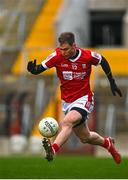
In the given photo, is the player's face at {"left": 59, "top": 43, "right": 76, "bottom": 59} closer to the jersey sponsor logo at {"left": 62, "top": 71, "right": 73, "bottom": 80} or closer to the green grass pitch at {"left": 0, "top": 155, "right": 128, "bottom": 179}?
the jersey sponsor logo at {"left": 62, "top": 71, "right": 73, "bottom": 80}

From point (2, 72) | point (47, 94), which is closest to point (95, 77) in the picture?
point (47, 94)

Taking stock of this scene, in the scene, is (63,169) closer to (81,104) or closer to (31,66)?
(81,104)

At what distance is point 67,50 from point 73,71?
401 millimetres

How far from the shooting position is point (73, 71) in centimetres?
1337

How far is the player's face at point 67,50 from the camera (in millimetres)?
13062

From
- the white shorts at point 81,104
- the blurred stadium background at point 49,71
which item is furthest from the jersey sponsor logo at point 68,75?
the blurred stadium background at point 49,71

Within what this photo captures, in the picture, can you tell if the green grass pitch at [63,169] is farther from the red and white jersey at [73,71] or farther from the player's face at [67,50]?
the player's face at [67,50]

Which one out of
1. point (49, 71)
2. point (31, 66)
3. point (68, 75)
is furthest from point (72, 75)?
point (49, 71)

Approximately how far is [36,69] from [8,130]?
1070 centimetres

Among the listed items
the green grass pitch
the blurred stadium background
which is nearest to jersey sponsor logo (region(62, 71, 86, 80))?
the green grass pitch

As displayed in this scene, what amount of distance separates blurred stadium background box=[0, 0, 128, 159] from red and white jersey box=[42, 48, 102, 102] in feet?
28.0

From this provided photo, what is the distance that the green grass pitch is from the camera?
1452 centimetres

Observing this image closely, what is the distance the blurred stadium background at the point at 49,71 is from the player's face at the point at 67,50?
8.79 metres

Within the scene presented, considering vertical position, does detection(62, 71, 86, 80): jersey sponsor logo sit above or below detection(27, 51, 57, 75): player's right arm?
below
